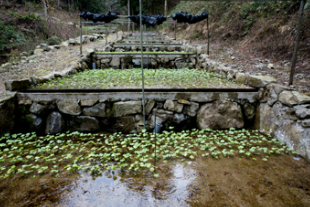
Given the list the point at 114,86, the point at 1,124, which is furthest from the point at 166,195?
the point at 1,124

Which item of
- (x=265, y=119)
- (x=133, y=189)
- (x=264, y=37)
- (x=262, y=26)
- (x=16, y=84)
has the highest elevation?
(x=262, y=26)

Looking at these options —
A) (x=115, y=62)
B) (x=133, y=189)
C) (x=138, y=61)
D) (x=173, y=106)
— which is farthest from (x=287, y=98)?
(x=115, y=62)

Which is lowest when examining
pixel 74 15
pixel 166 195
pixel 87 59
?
pixel 166 195

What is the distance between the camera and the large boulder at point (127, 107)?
11.0ft

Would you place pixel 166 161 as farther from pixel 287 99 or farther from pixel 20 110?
pixel 20 110

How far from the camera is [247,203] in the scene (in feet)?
5.73

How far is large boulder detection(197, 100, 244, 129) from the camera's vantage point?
3377mm

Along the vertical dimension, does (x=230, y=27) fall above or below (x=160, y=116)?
above

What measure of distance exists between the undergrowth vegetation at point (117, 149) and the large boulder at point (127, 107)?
426 millimetres

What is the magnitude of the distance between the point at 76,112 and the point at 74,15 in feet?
50.5

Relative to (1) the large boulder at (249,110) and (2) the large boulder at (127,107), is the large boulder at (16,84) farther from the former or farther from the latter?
(1) the large boulder at (249,110)

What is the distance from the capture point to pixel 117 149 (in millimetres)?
2752

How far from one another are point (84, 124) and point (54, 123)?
21.0 inches

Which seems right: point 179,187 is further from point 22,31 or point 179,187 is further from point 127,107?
point 22,31
